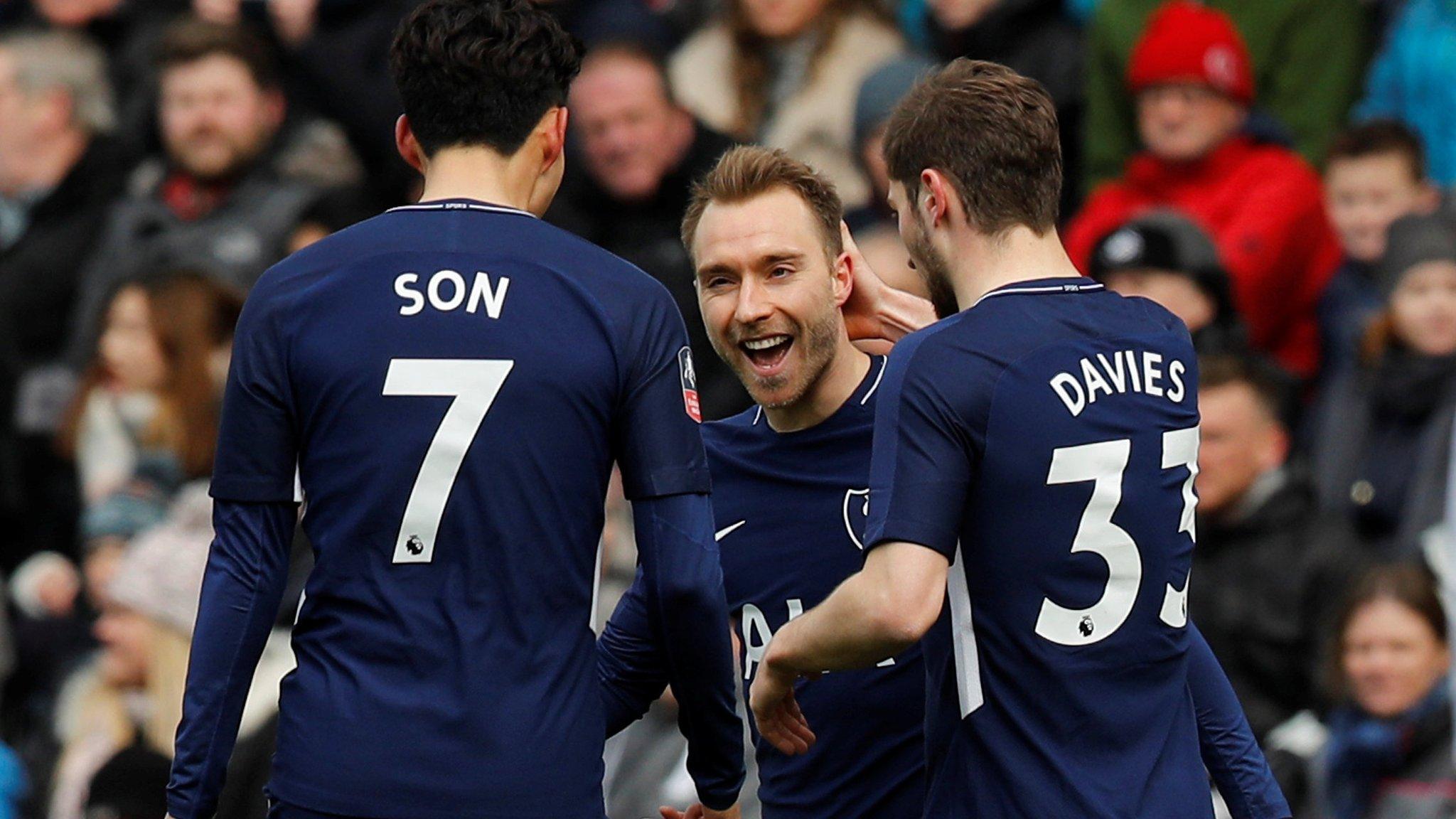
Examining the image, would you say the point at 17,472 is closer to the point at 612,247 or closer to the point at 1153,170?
the point at 612,247

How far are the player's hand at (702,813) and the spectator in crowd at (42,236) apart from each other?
17.8 ft

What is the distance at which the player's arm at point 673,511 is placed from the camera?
4.07 meters

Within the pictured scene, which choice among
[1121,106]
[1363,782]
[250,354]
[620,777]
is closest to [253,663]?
[250,354]

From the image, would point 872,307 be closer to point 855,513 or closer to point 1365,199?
point 855,513

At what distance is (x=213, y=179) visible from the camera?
Result: 9.49m

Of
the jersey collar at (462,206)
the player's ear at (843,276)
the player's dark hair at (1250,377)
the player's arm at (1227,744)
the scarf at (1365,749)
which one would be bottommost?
the scarf at (1365,749)

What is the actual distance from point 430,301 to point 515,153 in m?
0.34

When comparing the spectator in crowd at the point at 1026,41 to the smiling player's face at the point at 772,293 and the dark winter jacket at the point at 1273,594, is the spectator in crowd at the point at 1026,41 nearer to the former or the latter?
the dark winter jacket at the point at 1273,594

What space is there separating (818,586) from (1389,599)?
279 centimetres

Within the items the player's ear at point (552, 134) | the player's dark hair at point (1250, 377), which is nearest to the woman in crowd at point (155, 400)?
the player's dark hair at point (1250, 377)

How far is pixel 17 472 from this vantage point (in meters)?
9.67

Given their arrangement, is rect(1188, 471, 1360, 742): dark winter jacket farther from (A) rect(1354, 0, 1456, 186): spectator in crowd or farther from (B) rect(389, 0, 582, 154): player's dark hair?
(B) rect(389, 0, 582, 154): player's dark hair

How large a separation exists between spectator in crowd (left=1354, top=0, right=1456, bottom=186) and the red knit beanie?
655mm

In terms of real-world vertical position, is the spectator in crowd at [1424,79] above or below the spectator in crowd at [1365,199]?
above
